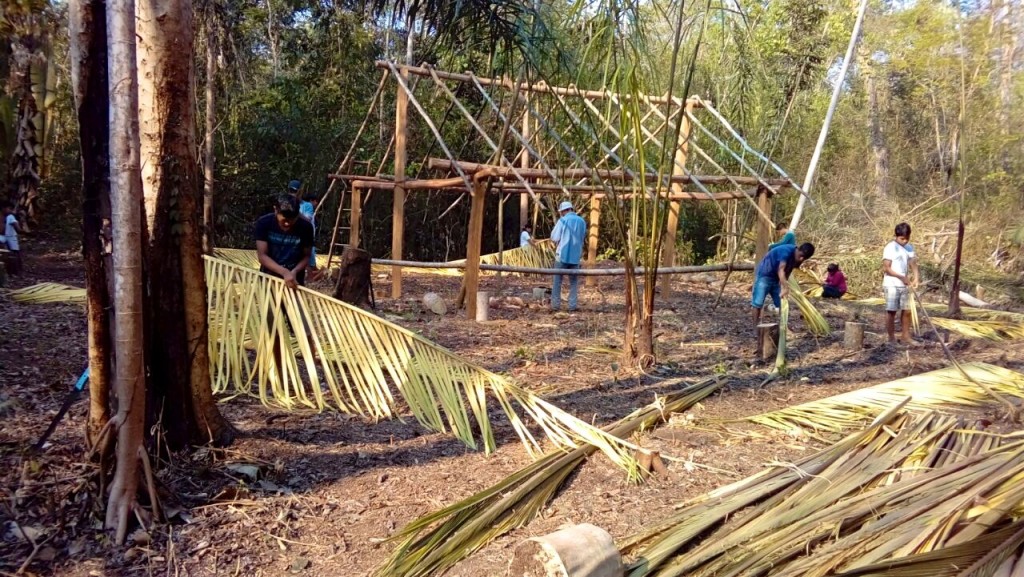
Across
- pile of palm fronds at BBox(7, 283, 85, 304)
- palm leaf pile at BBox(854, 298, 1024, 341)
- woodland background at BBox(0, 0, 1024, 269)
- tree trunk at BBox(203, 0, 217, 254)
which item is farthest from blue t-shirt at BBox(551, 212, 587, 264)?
pile of palm fronds at BBox(7, 283, 85, 304)

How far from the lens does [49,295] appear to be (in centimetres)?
765

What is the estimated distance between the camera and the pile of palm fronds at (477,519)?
2.97 meters

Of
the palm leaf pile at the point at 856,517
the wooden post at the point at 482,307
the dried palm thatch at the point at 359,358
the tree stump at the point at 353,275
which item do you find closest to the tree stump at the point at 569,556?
the palm leaf pile at the point at 856,517

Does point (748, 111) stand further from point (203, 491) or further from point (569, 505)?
point (203, 491)

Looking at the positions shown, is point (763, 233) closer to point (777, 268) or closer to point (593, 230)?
point (777, 268)

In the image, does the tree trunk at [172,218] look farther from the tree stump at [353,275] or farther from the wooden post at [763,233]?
the wooden post at [763,233]

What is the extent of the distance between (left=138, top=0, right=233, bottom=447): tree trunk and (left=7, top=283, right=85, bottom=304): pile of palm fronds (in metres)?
4.63

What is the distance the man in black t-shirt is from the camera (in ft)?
16.6

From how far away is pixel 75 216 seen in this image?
50.2ft

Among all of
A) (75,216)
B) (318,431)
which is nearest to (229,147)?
(75,216)

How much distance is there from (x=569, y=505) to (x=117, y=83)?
9.19ft

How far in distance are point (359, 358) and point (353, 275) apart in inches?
139

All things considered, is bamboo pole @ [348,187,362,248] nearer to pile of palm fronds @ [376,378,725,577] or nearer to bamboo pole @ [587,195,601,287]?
bamboo pole @ [587,195,601,287]

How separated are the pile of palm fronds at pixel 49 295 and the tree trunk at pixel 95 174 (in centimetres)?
490
